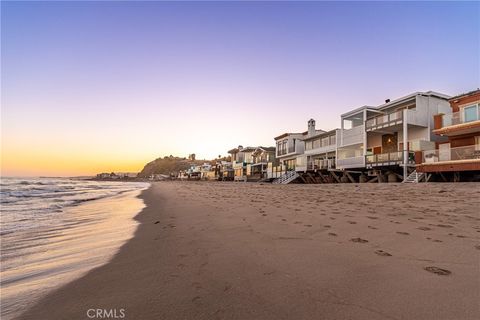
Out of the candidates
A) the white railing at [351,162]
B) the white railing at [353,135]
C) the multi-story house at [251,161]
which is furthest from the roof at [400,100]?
the multi-story house at [251,161]

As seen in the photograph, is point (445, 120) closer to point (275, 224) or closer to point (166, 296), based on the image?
point (275, 224)

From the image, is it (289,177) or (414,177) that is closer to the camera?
(414,177)

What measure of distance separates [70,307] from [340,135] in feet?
99.9

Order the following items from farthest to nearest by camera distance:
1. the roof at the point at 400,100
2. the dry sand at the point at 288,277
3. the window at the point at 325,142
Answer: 1. the window at the point at 325,142
2. the roof at the point at 400,100
3. the dry sand at the point at 288,277

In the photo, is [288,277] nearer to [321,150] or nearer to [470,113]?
[470,113]

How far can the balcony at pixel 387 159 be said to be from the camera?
67.7 feet

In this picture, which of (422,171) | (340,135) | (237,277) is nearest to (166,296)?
(237,277)

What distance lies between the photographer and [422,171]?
1894cm

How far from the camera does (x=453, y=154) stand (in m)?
17.5

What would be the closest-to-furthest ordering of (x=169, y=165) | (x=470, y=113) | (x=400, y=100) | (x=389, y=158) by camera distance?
(x=470, y=113), (x=389, y=158), (x=400, y=100), (x=169, y=165)

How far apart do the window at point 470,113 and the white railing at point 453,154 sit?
2405 millimetres

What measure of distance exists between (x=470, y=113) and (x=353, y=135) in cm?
1018

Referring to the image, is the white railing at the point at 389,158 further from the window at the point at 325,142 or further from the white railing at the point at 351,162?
the window at the point at 325,142
